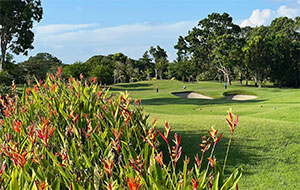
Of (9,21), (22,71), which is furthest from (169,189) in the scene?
(22,71)

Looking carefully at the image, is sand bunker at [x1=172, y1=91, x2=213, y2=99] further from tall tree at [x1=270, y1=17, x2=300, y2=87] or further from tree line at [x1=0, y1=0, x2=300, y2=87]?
tall tree at [x1=270, y1=17, x2=300, y2=87]

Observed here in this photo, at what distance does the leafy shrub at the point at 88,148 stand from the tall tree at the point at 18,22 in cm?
3376

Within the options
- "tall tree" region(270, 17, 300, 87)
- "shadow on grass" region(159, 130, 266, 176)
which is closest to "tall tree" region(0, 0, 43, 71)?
"shadow on grass" region(159, 130, 266, 176)

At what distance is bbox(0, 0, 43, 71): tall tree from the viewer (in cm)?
3612

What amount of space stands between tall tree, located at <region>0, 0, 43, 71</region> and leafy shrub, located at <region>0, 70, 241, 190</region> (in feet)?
111

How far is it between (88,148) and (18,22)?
130 ft

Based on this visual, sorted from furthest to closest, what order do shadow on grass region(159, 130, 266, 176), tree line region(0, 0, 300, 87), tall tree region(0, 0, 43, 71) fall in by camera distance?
tree line region(0, 0, 300, 87) → tall tree region(0, 0, 43, 71) → shadow on grass region(159, 130, 266, 176)

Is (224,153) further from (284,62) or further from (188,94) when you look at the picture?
(284,62)

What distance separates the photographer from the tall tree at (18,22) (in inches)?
1422


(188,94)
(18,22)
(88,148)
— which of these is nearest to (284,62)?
(188,94)

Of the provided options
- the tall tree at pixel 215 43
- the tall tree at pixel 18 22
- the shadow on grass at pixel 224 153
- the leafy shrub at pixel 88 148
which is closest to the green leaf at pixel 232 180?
the leafy shrub at pixel 88 148

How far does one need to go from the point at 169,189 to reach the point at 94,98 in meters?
3.82

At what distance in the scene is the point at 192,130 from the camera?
10.7 meters

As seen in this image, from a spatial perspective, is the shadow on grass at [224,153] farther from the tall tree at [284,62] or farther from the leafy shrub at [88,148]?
the tall tree at [284,62]
